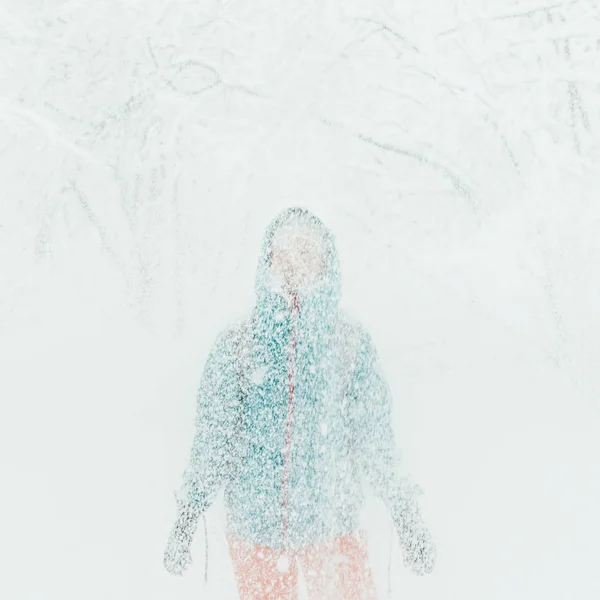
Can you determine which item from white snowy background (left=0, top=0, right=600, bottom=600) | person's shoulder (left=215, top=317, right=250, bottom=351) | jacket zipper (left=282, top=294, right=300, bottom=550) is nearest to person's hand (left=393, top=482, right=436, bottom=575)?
jacket zipper (left=282, top=294, right=300, bottom=550)

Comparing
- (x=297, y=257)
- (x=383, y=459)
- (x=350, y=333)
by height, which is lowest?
(x=383, y=459)

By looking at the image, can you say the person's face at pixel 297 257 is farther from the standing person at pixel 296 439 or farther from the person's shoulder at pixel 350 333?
the person's shoulder at pixel 350 333

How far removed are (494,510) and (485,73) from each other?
6.35 ft

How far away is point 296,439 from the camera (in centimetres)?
168

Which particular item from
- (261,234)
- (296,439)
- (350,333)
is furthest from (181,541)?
(261,234)

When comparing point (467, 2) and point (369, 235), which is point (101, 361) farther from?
point (467, 2)

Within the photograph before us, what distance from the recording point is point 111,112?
338 centimetres

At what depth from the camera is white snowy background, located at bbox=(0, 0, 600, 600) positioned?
9.12 feet

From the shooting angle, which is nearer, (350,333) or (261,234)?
(350,333)

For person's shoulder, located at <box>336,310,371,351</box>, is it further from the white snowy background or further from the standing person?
the white snowy background

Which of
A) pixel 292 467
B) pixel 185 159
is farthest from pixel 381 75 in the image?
pixel 292 467

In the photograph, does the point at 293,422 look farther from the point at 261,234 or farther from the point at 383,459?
the point at 261,234

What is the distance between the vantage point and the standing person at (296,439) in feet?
5.55

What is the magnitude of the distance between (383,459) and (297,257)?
0.58 meters
